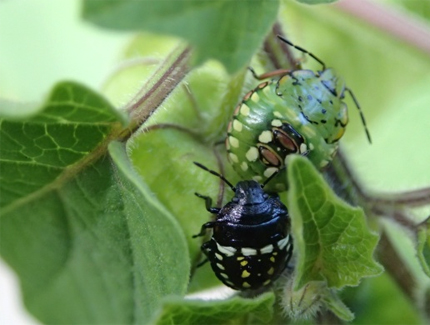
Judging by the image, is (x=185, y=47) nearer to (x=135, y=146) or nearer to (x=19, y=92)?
(x=135, y=146)

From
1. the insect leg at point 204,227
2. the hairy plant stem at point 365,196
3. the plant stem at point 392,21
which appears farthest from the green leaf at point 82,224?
the plant stem at point 392,21

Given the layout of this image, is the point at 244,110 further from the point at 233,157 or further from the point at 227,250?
the point at 227,250

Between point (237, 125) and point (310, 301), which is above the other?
point (237, 125)

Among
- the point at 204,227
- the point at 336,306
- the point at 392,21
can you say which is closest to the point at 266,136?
the point at 204,227

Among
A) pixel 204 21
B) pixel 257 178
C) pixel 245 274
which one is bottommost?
pixel 245 274

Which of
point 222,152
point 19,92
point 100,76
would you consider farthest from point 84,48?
point 222,152

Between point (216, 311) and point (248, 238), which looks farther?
point (248, 238)

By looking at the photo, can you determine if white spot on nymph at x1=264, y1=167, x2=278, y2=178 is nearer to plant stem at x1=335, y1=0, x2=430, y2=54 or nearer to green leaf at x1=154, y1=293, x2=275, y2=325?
green leaf at x1=154, y1=293, x2=275, y2=325
